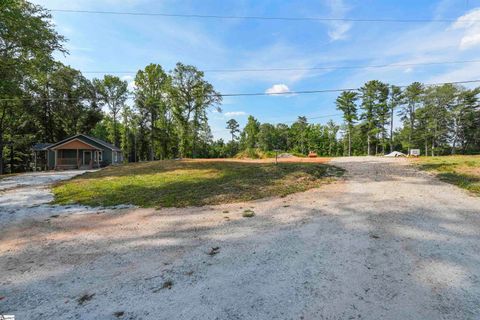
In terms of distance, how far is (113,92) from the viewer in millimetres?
38281

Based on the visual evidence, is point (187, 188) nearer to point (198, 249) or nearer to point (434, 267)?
point (198, 249)

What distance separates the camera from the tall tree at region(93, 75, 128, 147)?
37094 millimetres

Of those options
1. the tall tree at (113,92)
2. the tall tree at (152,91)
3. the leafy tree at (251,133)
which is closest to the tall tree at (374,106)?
the leafy tree at (251,133)

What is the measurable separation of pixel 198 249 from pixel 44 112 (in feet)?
127

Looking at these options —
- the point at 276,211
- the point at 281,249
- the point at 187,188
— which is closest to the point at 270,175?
the point at 187,188

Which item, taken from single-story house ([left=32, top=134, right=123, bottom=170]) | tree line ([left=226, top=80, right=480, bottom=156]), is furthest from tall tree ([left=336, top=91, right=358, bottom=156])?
single-story house ([left=32, top=134, right=123, bottom=170])

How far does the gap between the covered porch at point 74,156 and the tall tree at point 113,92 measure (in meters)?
13.7

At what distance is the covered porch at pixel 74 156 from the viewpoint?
84.1ft

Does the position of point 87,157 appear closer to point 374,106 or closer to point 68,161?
point 68,161

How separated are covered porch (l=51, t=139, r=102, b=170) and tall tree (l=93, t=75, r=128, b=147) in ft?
45.1

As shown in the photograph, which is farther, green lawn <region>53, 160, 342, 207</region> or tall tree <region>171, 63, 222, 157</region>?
tall tree <region>171, 63, 222, 157</region>

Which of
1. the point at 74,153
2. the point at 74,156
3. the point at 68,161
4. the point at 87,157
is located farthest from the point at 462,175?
the point at 74,153

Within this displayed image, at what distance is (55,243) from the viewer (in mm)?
4531

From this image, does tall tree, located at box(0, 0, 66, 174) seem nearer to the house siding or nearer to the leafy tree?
the house siding
